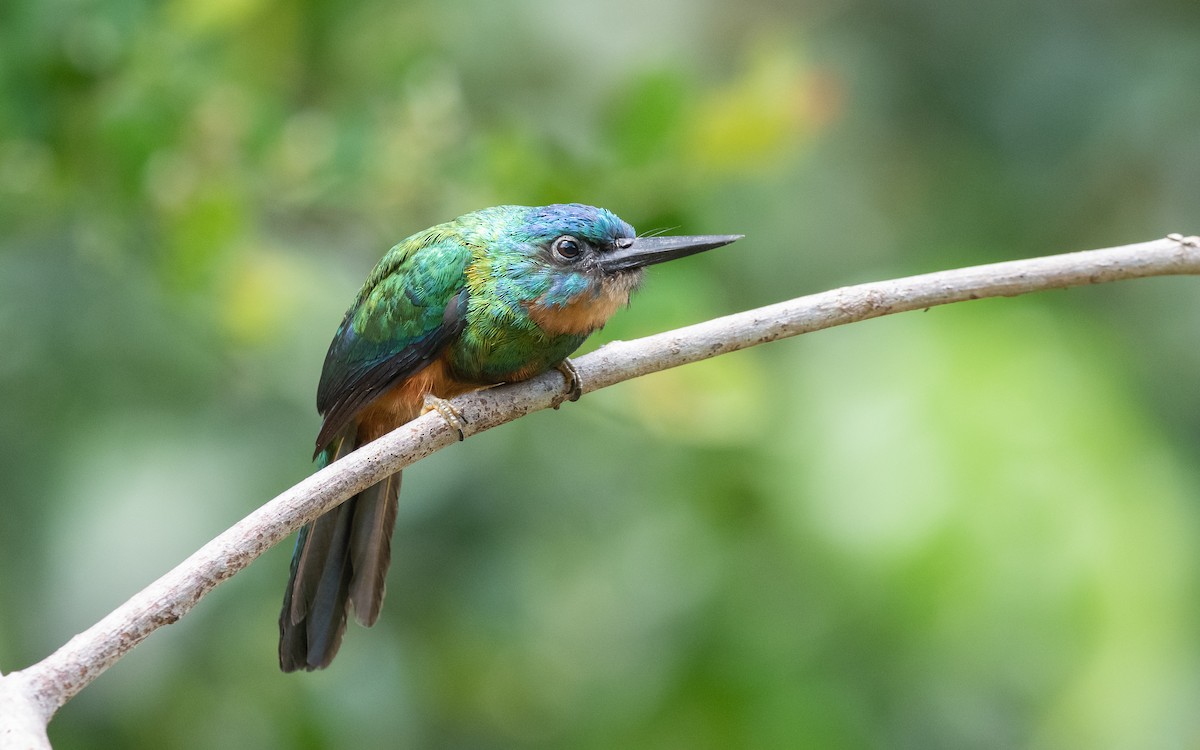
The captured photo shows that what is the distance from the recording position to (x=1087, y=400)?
2949 millimetres

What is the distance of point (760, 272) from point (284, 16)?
1655 mm

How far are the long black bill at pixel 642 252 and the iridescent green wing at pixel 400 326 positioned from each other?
0.87 feet

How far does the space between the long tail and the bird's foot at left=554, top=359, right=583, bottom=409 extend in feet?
1.59

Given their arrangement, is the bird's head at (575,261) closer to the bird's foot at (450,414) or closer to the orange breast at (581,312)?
the orange breast at (581,312)

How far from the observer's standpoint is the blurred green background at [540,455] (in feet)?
9.14

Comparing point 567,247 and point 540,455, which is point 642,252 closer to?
point 567,247

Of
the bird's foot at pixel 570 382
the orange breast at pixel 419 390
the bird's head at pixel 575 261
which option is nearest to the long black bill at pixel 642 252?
the bird's head at pixel 575 261

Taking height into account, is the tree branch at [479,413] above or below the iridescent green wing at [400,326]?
below

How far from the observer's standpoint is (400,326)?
241cm

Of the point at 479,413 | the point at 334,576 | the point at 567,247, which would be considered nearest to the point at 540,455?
the point at 334,576

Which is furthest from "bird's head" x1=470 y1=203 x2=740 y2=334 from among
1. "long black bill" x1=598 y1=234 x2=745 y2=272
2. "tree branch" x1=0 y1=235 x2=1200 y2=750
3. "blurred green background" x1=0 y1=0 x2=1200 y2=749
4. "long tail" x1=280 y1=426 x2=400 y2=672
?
"long tail" x1=280 y1=426 x2=400 y2=672

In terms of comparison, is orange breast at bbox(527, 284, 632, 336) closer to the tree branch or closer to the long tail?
the tree branch

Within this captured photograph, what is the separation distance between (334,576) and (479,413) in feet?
1.75

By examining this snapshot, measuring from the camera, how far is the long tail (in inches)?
95.2
